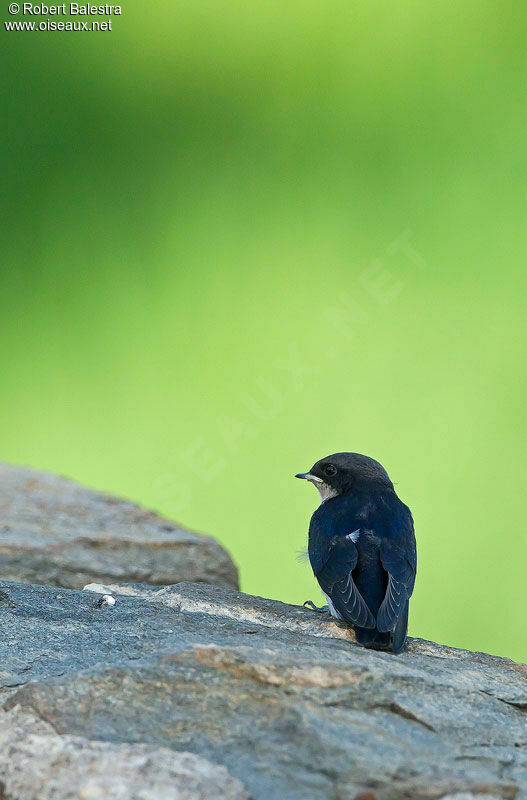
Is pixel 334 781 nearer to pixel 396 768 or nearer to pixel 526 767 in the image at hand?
pixel 396 768

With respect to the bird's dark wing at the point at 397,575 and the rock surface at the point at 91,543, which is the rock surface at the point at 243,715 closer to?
the bird's dark wing at the point at 397,575

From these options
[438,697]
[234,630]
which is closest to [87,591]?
[234,630]

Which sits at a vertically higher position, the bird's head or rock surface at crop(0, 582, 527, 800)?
the bird's head

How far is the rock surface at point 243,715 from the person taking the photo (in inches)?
32.8

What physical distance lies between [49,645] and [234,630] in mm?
249

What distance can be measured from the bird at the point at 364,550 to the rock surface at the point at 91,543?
555 millimetres

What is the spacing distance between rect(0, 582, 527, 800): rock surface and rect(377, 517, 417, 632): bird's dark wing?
0.07 metres

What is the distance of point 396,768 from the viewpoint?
2.79 ft

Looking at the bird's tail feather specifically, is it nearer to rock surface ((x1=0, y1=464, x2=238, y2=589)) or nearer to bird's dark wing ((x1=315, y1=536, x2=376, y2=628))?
bird's dark wing ((x1=315, y1=536, x2=376, y2=628))

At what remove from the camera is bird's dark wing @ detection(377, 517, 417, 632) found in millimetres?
1316

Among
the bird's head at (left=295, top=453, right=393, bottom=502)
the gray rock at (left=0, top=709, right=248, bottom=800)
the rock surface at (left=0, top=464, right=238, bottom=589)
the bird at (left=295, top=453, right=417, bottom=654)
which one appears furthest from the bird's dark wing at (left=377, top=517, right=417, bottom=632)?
the rock surface at (left=0, top=464, right=238, bottom=589)

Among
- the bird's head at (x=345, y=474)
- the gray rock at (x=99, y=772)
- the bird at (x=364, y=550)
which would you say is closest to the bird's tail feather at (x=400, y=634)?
the bird at (x=364, y=550)

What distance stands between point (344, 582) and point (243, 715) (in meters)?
0.45

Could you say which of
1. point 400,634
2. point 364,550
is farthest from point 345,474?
point 400,634
